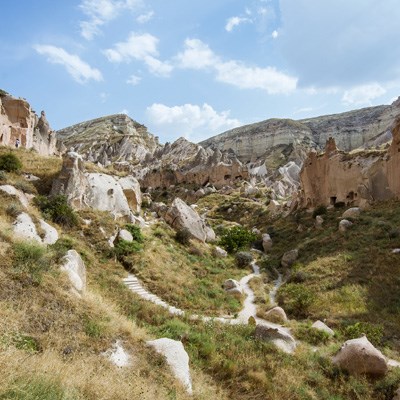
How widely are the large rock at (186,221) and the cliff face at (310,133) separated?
96438 mm

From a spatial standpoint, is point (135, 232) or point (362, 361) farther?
point (135, 232)

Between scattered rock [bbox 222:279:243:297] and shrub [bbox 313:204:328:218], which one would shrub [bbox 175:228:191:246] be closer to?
scattered rock [bbox 222:279:243:297]

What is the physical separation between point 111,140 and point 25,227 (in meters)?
119

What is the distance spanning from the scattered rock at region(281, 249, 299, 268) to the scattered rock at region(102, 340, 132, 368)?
19.7 m

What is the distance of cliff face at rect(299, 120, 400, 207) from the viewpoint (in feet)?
101

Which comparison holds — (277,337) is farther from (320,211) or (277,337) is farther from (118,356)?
(320,211)

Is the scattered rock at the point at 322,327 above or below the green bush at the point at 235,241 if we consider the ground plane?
below

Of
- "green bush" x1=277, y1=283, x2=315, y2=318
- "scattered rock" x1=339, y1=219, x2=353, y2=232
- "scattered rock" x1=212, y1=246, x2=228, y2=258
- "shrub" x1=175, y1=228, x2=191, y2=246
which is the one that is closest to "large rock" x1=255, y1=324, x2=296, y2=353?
"green bush" x1=277, y1=283, x2=315, y2=318

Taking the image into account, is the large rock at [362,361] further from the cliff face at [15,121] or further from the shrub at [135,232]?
the cliff face at [15,121]

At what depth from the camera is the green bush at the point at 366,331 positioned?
12.3 m

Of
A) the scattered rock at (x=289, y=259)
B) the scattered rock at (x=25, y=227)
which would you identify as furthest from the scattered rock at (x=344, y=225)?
the scattered rock at (x=25, y=227)

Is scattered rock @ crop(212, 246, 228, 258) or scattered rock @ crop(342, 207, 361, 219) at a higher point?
scattered rock @ crop(342, 207, 361, 219)

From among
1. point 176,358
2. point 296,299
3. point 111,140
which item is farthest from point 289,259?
point 111,140

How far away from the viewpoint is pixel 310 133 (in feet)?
489
